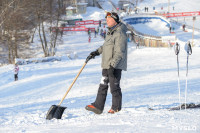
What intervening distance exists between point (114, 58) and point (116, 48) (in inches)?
6.3

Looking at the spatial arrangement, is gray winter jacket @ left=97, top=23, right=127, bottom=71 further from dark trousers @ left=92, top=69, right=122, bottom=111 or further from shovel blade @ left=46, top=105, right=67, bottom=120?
shovel blade @ left=46, top=105, right=67, bottom=120

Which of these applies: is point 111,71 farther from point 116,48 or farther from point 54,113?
point 54,113

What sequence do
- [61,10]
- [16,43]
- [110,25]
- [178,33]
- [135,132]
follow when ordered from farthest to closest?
[178,33]
[61,10]
[16,43]
[110,25]
[135,132]

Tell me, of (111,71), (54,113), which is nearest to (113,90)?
(111,71)

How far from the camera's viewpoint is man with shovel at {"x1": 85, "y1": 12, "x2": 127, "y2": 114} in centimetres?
437

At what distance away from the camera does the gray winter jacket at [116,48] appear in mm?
4355

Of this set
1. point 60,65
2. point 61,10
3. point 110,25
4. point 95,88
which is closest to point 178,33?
point 61,10

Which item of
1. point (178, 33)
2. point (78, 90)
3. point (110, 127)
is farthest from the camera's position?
point (178, 33)

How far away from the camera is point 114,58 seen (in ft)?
14.4

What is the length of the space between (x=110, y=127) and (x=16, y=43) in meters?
25.2

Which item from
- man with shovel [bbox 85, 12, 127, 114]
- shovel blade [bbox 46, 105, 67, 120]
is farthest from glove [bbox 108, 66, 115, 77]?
shovel blade [bbox 46, 105, 67, 120]

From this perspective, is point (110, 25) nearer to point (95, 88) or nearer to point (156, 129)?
point (156, 129)

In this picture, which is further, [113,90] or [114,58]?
[113,90]

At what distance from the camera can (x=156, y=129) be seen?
3359mm
